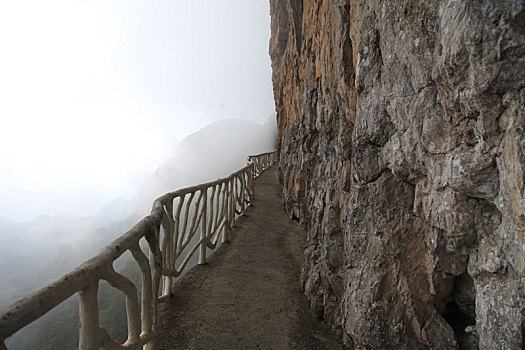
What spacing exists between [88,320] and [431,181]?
2475 millimetres

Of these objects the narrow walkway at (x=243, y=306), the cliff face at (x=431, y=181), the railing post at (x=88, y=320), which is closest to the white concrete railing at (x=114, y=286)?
the railing post at (x=88, y=320)

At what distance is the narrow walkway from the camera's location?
9.05 feet

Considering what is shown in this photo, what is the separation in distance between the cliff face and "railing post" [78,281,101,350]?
6.81ft

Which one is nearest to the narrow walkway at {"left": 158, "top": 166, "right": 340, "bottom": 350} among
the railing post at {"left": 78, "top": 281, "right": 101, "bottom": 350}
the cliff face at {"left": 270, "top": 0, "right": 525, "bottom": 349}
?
the cliff face at {"left": 270, "top": 0, "right": 525, "bottom": 349}

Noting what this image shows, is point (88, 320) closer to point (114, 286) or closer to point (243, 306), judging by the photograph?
point (114, 286)

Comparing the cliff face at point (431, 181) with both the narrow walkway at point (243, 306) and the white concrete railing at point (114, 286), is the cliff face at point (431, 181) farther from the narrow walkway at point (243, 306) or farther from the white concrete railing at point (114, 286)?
the white concrete railing at point (114, 286)

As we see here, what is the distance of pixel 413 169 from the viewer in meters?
2.03

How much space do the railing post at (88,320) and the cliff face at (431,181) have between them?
207 centimetres

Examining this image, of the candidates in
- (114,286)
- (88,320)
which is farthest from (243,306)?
(88,320)

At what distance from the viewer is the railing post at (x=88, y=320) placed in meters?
1.32

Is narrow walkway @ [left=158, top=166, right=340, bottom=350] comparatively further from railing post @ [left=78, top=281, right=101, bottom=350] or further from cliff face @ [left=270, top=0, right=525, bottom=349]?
railing post @ [left=78, top=281, right=101, bottom=350]

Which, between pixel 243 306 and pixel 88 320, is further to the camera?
pixel 243 306

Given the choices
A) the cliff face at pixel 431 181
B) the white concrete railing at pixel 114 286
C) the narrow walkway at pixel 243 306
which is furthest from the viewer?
the narrow walkway at pixel 243 306

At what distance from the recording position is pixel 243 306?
10.9ft
